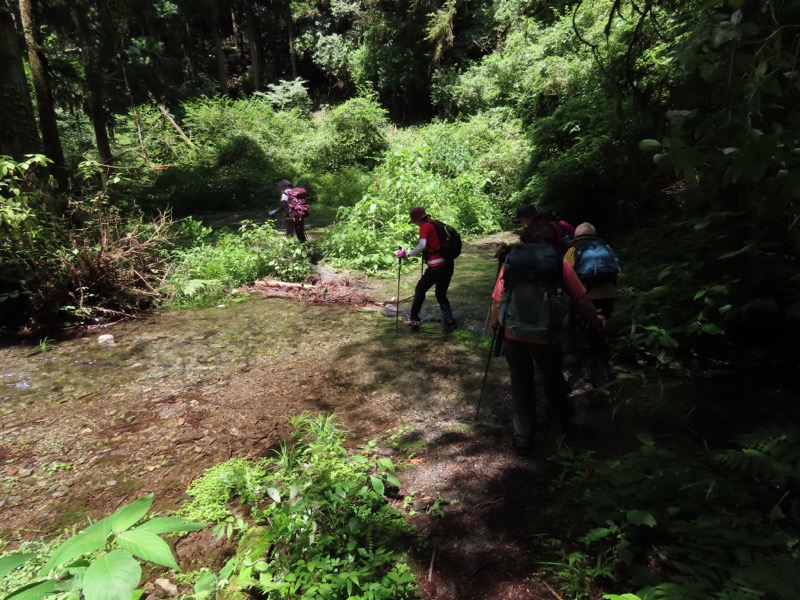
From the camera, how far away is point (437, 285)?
6652mm

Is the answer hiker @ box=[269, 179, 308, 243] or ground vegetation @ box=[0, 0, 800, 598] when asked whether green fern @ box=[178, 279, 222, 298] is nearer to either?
ground vegetation @ box=[0, 0, 800, 598]

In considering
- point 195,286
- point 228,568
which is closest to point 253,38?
point 195,286

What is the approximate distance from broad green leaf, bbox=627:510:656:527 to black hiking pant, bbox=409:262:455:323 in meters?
4.27

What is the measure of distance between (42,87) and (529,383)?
13.1 meters

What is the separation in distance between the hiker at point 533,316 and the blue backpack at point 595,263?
72 cm

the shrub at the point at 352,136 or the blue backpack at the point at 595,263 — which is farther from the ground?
the shrub at the point at 352,136

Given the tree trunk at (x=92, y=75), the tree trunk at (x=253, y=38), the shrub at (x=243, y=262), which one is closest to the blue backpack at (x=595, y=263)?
the shrub at (x=243, y=262)

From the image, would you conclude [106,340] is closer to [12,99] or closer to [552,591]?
[12,99]

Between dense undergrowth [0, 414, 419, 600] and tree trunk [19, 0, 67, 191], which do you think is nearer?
dense undergrowth [0, 414, 419, 600]

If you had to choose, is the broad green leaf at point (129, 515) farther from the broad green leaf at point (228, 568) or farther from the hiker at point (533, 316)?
the hiker at point (533, 316)

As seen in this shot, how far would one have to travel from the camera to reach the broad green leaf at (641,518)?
2.41m

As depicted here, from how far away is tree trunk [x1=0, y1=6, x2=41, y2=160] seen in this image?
649 cm

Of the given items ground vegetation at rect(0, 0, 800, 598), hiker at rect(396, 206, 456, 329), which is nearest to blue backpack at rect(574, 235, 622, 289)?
ground vegetation at rect(0, 0, 800, 598)

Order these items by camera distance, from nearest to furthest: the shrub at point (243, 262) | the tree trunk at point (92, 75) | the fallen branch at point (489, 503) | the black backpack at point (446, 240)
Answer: the fallen branch at point (489, 503), the black backpack at point (446, 240), the shrub at point (243, 262), the tree trunk at point (92, 75)
